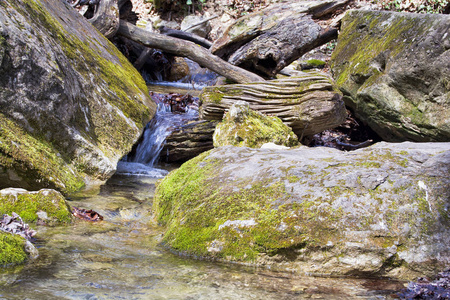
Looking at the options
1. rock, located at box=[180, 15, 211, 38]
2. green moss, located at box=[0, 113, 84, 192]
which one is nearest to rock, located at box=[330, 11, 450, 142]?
green moss, located at box=[0, 113, 84, 192]

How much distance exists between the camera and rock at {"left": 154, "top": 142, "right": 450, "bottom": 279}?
2496 mm

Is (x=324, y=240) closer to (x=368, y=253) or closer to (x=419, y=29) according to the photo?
(x=368, y=253)

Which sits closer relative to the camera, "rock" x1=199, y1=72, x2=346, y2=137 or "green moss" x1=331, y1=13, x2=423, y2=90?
"rock" x1=199, y1=72, x2=346, y2=137

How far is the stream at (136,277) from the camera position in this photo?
1.99 m

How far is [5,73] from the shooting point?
3871 mm

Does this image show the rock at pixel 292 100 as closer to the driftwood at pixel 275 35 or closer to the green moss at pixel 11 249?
the driftwood at pixel 275 35

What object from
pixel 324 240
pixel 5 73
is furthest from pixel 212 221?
pixel 5 73

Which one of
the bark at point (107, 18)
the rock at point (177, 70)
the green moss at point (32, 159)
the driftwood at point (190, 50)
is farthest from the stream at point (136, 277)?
the rock at point (177, 70)

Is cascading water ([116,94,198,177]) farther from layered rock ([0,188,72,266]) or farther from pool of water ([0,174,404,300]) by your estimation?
pool of water ([0,174,404,300])

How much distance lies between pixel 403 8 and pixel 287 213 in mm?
14270

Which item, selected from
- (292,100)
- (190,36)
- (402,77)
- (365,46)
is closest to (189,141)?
(292,100)

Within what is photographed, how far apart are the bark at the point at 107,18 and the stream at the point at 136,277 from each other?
22.5 ft

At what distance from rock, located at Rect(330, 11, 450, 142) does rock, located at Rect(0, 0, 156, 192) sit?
14.2 feet

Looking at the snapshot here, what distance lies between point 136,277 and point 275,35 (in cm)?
774
